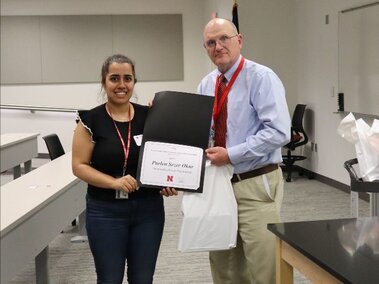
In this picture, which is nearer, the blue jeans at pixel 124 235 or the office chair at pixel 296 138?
the blue jeans at pixel 124 235

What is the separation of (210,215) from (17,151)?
3841 millimetres

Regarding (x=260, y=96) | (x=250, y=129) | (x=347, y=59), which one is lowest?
(x=250, y=129)

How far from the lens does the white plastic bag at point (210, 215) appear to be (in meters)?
1.98

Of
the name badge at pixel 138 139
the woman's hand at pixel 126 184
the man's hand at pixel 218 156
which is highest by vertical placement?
the name badge at pixel 138 139

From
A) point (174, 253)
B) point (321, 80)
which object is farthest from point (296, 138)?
point (174, 253)

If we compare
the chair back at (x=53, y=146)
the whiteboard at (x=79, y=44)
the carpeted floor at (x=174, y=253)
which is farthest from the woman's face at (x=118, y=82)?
the whiteboard at (x=79, y=44)

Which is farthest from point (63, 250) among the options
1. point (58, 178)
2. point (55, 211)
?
point (55, 211)

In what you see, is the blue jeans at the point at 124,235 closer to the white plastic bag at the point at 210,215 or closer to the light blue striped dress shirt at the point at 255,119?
the white plastic bag at the point at 210,215

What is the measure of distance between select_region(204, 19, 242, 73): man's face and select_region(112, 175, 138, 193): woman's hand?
0.67 meters

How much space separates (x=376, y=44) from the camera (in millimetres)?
4629

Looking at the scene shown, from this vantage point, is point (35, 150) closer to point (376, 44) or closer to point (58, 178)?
point (58, 178)

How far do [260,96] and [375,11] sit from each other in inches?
126

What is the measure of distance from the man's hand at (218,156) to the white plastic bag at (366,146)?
516 mm

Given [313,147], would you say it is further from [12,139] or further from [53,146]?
[12,139]
